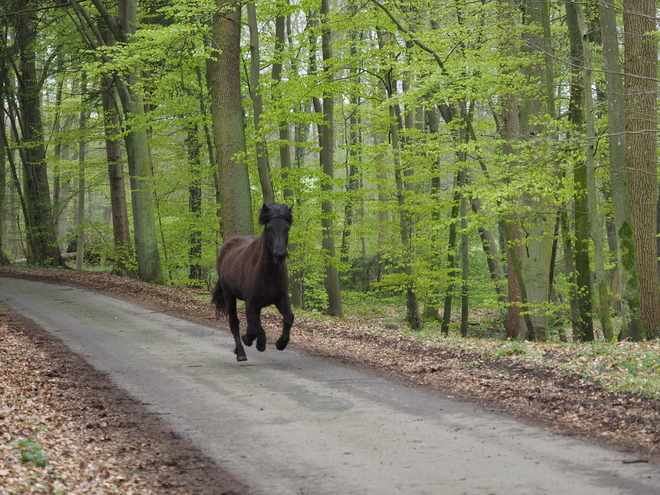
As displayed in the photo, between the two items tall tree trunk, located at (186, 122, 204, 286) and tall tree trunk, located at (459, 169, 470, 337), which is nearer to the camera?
tall tree trunk, located at (459, 169, 470, 337)

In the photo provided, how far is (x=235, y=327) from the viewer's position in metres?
10.7

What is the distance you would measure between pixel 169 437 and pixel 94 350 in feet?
18.1

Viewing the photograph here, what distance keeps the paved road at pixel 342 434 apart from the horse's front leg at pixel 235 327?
160 mm

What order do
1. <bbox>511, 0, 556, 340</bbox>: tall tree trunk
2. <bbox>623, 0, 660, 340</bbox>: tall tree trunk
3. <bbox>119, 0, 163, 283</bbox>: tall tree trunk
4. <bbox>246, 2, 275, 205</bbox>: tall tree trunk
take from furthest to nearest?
<bbox>119, 0, 163, 283</bbox>: tall tree trunk < <bbox>246, 2, 275, 205</bbox>: tall tree trunk < <bbox>511, 0, 556, 340</bbox>: tall tree trunk < <bbox>623, 0, 660, 340</bbox>: tall tree trunk

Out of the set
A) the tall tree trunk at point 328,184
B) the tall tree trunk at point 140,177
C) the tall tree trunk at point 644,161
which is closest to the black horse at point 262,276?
the tall tree trunk at point 644,161

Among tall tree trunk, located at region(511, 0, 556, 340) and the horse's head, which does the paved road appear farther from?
tall tree trunk, located at region(511, 0, 556, 340)

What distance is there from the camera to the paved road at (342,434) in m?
4.91

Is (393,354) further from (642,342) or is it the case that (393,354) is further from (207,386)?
(642,342)

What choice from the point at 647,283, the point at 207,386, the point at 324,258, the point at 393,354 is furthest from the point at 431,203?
the point at 207,386

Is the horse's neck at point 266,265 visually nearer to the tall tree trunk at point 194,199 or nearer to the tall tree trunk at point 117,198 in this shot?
the tall tree trunk at point 194,199

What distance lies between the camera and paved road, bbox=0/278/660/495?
16.1ft

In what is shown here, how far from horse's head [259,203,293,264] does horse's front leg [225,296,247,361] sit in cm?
189

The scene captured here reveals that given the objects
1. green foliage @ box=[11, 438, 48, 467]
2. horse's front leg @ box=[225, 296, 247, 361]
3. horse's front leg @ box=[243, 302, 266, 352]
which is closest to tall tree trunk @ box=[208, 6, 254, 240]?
horse's front leg @ box=[225, 296, 247, 361]

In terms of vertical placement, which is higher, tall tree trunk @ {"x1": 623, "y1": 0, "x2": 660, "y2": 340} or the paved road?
tall tree trunk @ {"x1": 623, "y1": 0, "x2": 660, "y2": 340}
